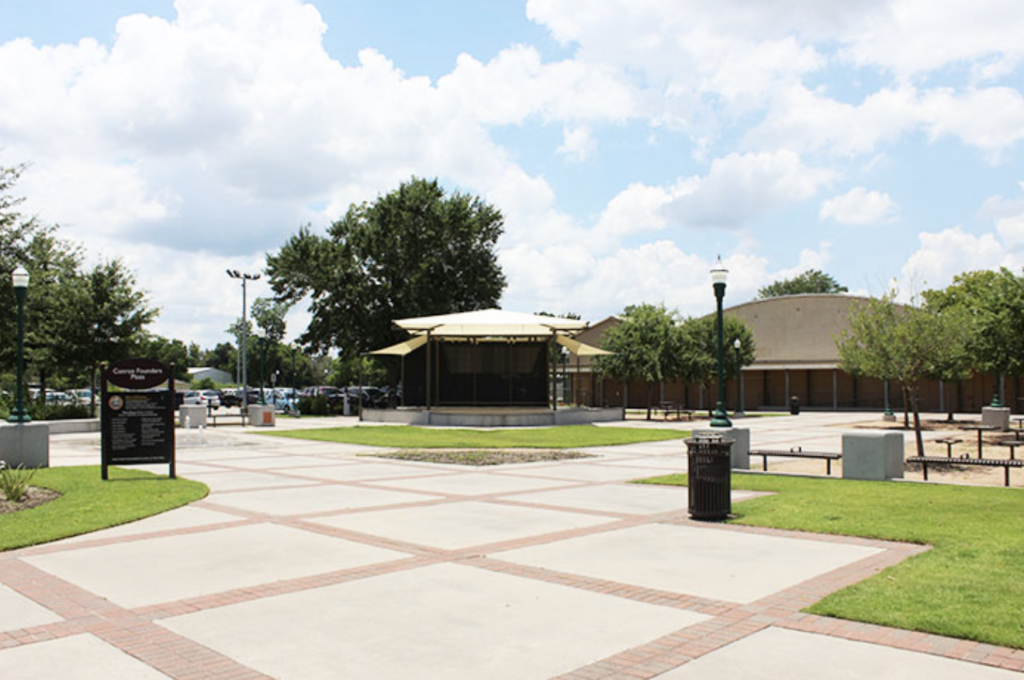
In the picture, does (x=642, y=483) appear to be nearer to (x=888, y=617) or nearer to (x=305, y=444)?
(x=888, y=617)

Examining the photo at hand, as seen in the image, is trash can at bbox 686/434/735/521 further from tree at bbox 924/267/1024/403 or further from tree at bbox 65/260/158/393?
tree at bbox 65/260/158/393

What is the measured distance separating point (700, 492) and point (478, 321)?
27.8 m

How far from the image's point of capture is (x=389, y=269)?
51344mm

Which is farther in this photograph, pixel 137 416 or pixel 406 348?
pixel 406 348

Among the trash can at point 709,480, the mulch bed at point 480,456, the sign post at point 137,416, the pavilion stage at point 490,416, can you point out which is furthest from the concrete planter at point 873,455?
the pavilion stage at point 490,416

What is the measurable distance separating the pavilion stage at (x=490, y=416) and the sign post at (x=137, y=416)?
63.3 ft

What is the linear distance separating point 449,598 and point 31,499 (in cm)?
878

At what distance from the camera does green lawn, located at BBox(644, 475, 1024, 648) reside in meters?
6.13

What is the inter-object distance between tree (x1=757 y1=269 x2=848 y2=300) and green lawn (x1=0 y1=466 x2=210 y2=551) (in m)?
112

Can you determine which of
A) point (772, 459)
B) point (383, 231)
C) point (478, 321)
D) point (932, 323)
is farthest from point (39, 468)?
point (383, 231)

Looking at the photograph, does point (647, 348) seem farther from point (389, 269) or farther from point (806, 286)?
point (806, 286)

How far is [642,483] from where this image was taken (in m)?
14.9

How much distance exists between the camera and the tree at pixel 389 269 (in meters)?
50.9

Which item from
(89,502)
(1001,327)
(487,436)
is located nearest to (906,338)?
(1001,327)
